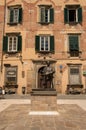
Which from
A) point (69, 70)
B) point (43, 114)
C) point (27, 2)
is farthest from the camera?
point (27, 2)

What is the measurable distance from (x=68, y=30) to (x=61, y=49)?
2.27 m

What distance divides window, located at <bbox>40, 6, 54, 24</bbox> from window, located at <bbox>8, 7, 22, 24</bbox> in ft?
7.80

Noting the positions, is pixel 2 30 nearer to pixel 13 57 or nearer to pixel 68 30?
pixel 13 57

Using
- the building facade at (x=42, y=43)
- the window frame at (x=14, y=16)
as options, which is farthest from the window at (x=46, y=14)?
the window frame at (x=14, y=16)

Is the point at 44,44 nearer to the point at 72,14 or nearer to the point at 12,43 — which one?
the point at 12,43

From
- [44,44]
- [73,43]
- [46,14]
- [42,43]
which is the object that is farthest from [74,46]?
[46,14]

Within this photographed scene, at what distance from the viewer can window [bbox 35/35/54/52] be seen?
23.5 meters

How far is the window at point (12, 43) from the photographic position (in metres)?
23.6

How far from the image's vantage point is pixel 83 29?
24.0 metres

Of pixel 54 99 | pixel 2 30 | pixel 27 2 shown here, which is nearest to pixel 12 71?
pixel 2 30

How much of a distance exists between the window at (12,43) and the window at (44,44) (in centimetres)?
179

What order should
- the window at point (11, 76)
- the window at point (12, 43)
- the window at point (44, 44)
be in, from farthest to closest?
the window at point (12, 43), the window at point (44, 44), the window at point (11, 76)

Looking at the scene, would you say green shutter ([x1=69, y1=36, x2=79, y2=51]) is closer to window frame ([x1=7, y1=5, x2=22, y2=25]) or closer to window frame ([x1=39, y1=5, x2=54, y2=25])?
window frame ([x1=39, y1=5, x2=54, y2=25])

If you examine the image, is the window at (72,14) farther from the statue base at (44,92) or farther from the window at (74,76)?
the statue base at (44,92)
